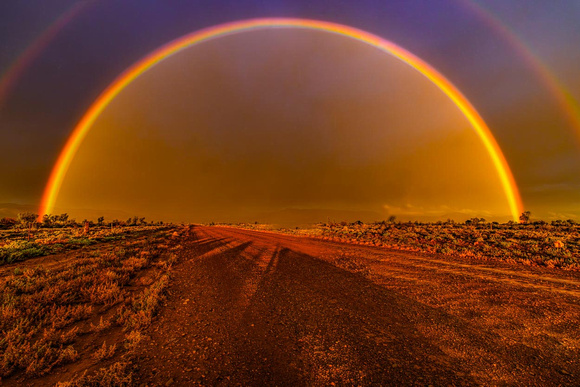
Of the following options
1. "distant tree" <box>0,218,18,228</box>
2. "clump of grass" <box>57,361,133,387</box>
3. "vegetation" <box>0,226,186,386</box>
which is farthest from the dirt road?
"distant tree" <box>0,218,18,228</box>

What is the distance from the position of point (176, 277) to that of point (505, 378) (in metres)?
11.4

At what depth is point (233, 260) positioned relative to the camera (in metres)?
15.5

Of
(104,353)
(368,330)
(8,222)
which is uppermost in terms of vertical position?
(368,330)

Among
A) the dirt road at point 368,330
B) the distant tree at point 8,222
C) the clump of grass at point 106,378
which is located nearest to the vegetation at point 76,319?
the clump of grass at point 106,378

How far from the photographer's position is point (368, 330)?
6.09m

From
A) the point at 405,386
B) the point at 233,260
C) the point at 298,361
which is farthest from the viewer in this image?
the point at 233,260

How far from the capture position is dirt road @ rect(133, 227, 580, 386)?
4.49m

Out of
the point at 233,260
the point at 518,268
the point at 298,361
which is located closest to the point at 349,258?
the point at 233,260

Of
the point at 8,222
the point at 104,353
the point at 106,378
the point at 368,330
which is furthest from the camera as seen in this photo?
the point at 8,222

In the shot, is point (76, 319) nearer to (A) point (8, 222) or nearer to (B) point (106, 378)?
(B) point (106, 378)

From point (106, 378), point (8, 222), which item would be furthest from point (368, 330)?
point (8, 222)

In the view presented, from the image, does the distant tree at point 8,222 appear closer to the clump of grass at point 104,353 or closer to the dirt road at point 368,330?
the dirt road at point 368,330

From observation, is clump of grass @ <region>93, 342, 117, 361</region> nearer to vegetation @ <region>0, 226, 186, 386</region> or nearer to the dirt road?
vegetation @ <region>0, 226, 186, 386</region>

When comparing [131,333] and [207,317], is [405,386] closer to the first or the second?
[207,317]
